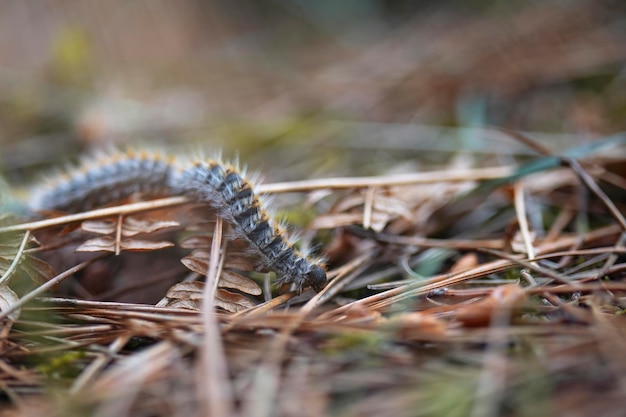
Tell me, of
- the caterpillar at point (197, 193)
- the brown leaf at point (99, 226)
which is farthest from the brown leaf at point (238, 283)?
the brown leaf at point (99, 226)

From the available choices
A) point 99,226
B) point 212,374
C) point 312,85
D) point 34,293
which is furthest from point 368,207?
point 312,85

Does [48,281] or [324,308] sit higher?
[48,281]

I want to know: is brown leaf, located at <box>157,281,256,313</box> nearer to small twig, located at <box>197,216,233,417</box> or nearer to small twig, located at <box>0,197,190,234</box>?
small twig, located at <box>197,216,233,417</box>

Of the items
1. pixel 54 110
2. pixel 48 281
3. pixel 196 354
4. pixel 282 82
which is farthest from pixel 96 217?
pixel 282 82

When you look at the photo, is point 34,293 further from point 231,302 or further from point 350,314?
point 350,314

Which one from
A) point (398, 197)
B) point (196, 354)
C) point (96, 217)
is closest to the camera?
point (196, 354)

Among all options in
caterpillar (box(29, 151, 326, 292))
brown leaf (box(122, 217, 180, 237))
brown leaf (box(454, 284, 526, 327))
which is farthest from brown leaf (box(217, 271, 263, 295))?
brown leaf (box(454, 284, 526, 327))

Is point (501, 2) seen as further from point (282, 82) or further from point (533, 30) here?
point (282, 82)
